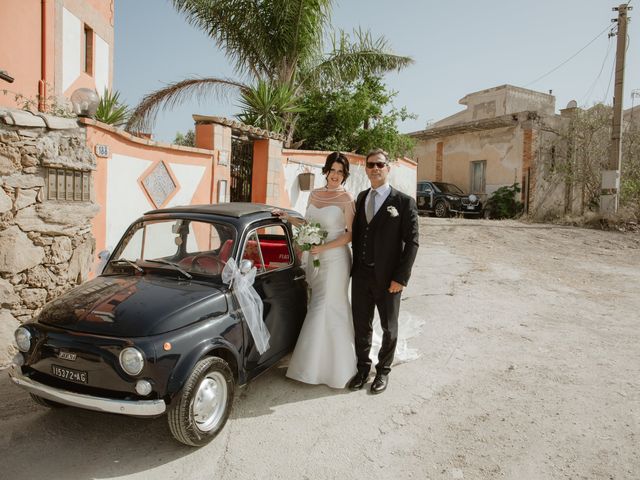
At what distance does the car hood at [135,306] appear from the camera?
297cm

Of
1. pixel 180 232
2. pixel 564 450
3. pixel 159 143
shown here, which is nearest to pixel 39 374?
pixel 180 232

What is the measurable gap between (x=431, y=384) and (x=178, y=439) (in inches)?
91.5

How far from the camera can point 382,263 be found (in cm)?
401

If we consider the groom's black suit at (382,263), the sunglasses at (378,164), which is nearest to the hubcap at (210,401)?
the groom's black suit at (382,263)

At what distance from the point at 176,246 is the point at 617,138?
52.6ft

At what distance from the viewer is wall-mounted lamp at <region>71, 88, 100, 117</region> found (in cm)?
558

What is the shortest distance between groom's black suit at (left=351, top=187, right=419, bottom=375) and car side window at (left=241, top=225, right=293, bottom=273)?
72cm

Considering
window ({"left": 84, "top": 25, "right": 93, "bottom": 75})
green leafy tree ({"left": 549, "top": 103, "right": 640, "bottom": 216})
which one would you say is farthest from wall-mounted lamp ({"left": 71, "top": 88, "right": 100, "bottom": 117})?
green leafy tree ({"left": 549, "top": 103, "right": 640, "bottom": 216})

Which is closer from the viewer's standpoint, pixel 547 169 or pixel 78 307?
pixel 78 307

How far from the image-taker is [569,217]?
57.1 feet

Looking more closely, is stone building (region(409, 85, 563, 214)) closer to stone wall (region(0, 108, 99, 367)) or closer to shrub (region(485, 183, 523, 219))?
shrub (region(485, 183, 523, 219))

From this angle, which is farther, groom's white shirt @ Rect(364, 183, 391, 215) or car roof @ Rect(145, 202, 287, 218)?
groom's white shirt @ Rect(364, 183, 391, 215)

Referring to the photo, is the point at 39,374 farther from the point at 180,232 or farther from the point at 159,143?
the point at 159,143

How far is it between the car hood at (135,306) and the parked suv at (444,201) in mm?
→ 17413
